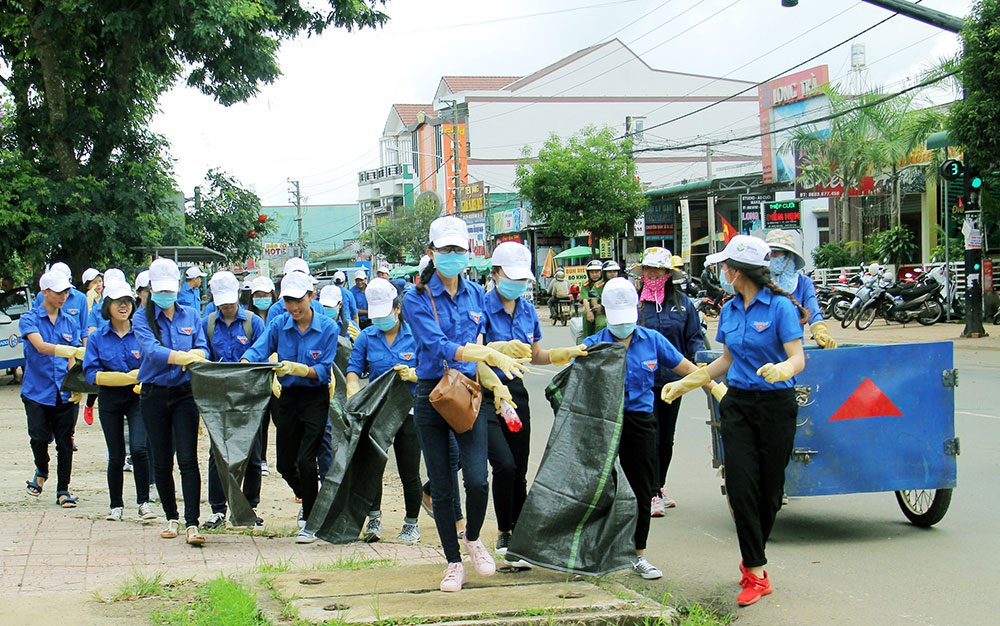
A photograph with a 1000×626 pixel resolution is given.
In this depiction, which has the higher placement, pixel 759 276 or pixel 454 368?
pixel 759 276

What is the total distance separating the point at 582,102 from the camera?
59719 mm

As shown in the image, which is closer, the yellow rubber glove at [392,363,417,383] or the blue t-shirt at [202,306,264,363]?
the yellow rubber glove at [392,363,417,383]

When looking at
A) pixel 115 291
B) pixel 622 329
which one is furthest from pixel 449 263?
pixel 115 291

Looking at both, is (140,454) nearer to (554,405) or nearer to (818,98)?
(554,405)

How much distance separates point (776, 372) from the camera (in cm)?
474

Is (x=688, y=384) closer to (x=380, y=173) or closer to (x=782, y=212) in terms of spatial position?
(x=782, y=212)

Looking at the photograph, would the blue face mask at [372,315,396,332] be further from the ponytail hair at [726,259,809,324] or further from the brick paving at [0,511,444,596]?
the ponytail hair at [726,259,809,324]

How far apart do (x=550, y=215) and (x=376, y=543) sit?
33.0 metres

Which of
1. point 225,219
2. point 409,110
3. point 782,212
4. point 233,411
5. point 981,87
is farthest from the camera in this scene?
point 409,110

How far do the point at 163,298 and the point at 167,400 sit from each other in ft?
2.18

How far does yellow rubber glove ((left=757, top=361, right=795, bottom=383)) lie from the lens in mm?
→ 4738

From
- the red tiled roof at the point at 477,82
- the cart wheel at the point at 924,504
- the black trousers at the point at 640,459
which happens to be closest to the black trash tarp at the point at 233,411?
the black trousers at the point at 640,459

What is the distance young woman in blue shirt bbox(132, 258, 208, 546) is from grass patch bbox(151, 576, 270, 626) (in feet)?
5.43

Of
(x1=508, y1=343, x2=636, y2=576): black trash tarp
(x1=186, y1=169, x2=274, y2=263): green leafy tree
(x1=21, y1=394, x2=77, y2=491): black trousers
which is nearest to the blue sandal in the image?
(x1=21, y1=394, x2=77, y2=491): black trousers
